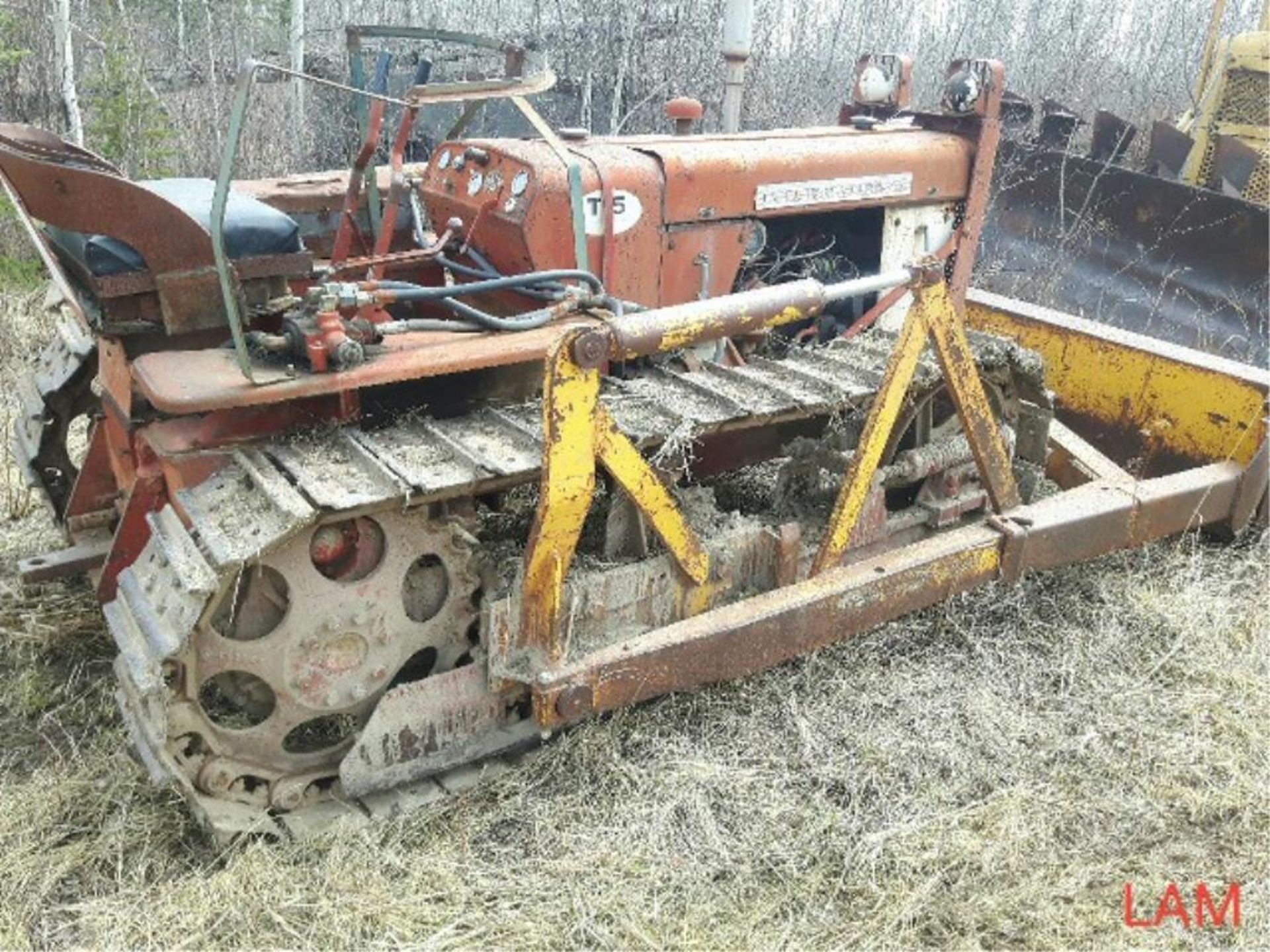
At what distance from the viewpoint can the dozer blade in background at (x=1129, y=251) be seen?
6.58 m

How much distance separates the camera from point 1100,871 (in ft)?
8.34

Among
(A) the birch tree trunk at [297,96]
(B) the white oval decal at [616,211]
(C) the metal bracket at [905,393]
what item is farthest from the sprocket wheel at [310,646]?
(A) the birch tree trunk at [297,96]

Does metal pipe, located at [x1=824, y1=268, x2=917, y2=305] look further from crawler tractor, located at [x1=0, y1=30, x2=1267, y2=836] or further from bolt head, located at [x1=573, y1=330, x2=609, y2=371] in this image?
bolt head, located at [x1=573, y1=330, x2=609, y2=371]

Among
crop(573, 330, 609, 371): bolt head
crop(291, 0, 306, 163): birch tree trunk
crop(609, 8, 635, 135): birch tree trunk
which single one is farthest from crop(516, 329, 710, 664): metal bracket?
crop(291, 0, 306, 163): birch tree trunk

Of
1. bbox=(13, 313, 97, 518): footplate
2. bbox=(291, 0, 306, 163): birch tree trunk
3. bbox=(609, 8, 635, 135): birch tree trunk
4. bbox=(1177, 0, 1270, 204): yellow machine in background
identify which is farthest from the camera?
bbox=(291, 0, 306, 163): birch tree trunk

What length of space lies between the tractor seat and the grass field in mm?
1171

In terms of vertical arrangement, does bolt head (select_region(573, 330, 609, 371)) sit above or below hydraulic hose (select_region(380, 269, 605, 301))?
above

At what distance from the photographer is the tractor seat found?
2604 mm

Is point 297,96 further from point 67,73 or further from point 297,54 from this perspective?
point 67,73

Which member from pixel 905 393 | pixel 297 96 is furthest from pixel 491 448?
pixel 297 96

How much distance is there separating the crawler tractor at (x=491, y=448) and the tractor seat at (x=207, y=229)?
0.4 inches

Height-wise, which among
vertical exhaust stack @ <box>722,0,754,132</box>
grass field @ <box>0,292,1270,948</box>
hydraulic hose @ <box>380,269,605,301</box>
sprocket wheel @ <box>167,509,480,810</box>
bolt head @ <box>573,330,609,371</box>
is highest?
vertical exhaust stack @ <box>722,0,754,132</box>

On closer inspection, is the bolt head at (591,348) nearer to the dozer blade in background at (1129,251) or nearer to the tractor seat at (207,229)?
the tractor seat at (207,229)

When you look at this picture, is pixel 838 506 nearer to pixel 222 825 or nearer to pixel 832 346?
pixel 832 346
